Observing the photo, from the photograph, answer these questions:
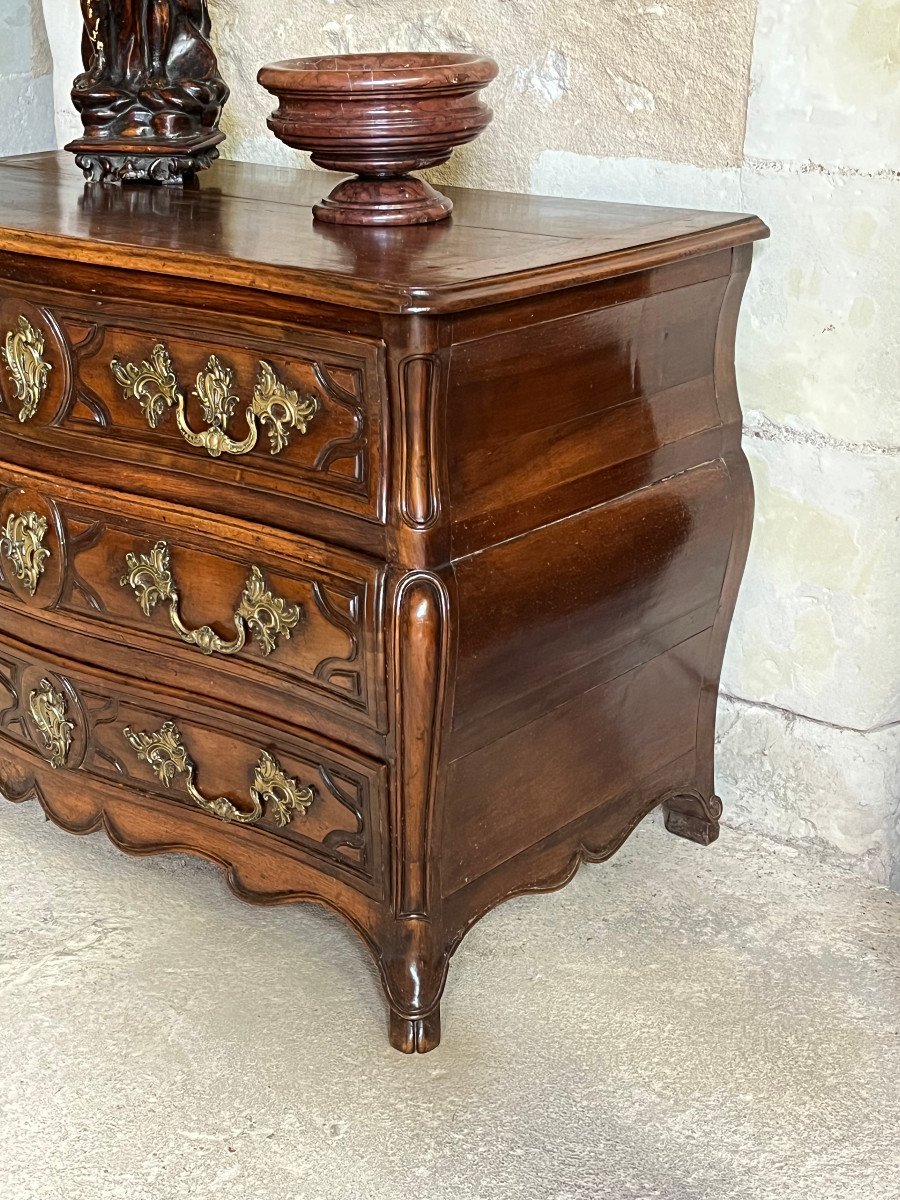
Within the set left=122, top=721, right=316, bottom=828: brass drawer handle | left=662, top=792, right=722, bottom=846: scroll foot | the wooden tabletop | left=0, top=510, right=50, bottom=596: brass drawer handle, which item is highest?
the wooden tabletop

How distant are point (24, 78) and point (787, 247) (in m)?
1.87

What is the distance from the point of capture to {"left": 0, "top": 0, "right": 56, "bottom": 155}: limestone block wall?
121 inches

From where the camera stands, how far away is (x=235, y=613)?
1.76 metres

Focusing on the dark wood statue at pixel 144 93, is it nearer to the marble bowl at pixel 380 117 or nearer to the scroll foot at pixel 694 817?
the marble bowl at pixel 380 117

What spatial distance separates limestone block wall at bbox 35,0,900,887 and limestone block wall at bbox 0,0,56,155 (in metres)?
1.04

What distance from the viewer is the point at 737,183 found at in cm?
205

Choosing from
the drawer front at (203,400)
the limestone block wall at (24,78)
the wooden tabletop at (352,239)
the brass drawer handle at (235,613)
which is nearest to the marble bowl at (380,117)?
the wooden tabletop at (352,239)

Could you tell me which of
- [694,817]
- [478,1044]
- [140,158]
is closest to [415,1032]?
[478,1044]

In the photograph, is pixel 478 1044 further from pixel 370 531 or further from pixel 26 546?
pixel 26 546

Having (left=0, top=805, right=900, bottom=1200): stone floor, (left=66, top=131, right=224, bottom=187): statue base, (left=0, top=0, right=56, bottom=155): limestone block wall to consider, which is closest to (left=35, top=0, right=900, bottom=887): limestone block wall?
(left=0, top=805, right=900, bottom=1200): stone floor

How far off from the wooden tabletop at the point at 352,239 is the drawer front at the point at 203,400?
7cm

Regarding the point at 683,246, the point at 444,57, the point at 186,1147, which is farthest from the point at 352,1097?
the point at 444,57

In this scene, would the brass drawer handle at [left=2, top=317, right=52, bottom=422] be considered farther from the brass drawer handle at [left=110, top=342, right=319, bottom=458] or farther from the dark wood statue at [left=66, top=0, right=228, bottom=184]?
the dark wood statue at [left=66, top=0, right=228, bottom=184]

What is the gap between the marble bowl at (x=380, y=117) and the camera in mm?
1697
